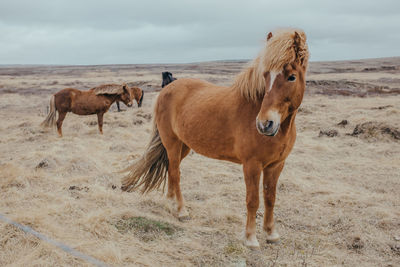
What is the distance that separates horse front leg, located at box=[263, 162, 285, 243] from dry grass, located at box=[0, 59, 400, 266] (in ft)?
0.43

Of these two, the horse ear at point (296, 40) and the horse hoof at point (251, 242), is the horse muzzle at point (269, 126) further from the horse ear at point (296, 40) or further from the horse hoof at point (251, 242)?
the horse hoof at point (251, 242)

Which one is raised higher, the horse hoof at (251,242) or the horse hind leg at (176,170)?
the horse hind leg at (176,170)

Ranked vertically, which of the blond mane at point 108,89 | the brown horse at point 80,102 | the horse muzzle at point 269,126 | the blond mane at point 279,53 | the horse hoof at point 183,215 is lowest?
the horse hoof at point 183,215

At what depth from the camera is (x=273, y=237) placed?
142 inches

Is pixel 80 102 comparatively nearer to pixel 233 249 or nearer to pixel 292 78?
pixel 233 249

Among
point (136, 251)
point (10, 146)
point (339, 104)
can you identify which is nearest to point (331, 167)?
point (136, 251)

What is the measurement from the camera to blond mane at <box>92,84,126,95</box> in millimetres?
9836

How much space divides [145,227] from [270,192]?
1.55m

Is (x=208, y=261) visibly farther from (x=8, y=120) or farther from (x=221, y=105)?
(x=8, y=120)

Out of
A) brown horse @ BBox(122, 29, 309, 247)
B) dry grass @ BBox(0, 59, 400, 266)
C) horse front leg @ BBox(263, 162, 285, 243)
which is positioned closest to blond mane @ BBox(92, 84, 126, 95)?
dry grass @ BBox(0, 59, 400, 266)

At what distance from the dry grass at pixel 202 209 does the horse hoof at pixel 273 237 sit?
0.23ft

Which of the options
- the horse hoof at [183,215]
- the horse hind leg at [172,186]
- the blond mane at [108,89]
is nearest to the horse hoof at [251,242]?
the horse hoof at [183,215]

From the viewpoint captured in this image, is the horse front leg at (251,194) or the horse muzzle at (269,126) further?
the horse front leg at (251,194)

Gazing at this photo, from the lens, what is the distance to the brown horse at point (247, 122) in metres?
2.64
